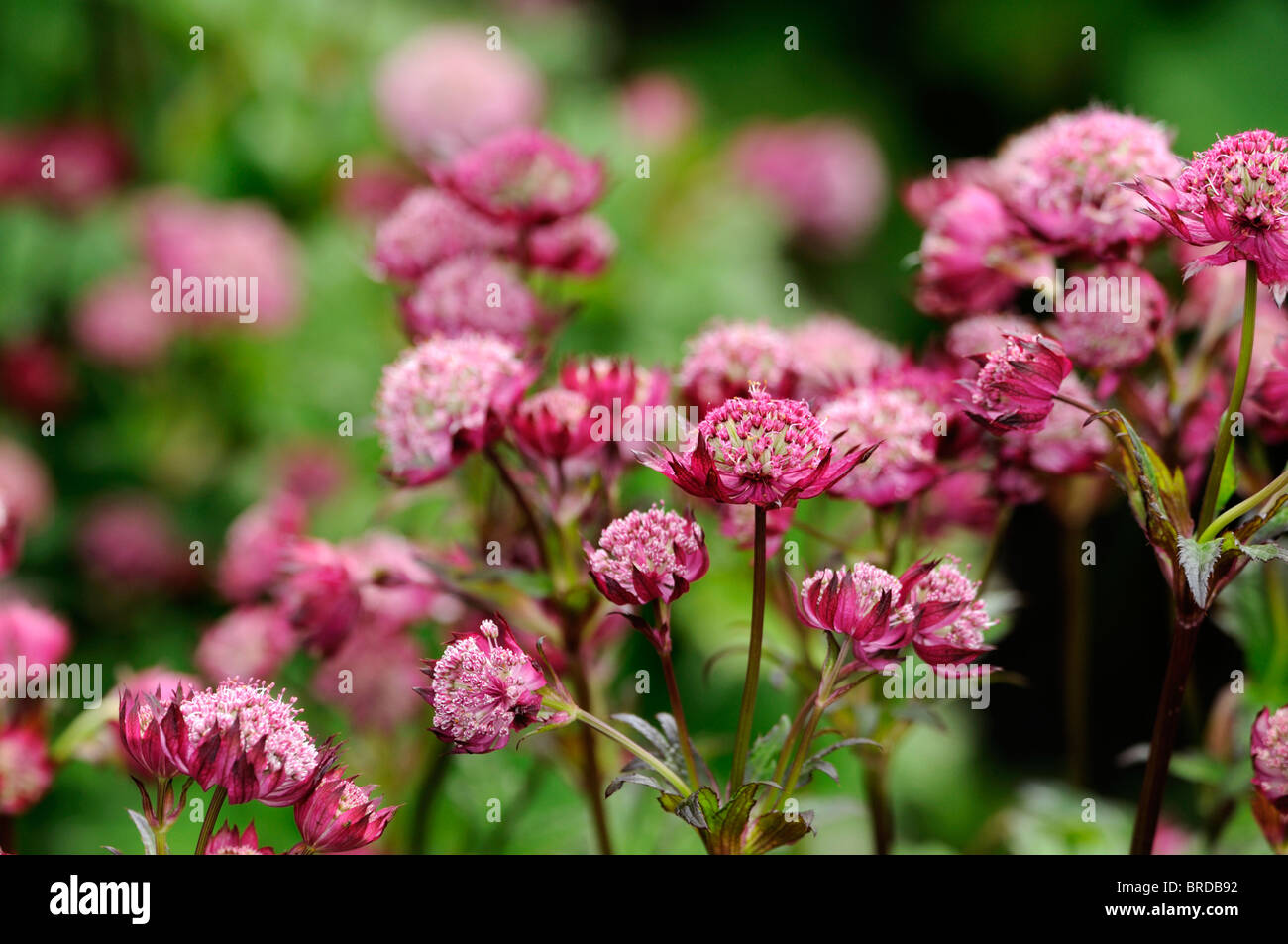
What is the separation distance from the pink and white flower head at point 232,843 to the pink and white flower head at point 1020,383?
320 mm

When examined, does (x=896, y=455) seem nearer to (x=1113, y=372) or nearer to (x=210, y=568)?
(x=1113, y=372)

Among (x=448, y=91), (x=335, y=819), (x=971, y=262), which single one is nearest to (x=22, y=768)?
(x=335, y=819)

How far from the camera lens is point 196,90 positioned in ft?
5.73

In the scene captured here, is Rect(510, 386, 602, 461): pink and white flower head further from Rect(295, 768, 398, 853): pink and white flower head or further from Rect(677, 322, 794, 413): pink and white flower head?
Rect(295, 768, 398, 853): pink and white flower head

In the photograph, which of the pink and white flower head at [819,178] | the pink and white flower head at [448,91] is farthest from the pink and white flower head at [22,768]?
the pink and white flower head at [819,178]

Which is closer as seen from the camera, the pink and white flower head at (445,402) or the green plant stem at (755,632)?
the green plant stem at (755,632)

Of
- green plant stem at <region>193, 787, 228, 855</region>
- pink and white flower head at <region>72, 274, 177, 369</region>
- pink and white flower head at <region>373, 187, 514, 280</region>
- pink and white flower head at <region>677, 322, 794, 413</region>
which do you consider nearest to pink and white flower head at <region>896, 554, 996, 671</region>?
pink and white flower head at <region>677, 322, 794, 413</region>

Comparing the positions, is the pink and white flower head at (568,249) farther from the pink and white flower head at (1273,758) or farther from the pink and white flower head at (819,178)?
the pink and white flower head at (819,178)

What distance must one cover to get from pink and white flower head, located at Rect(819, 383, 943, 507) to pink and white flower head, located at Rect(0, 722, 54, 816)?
387 mm

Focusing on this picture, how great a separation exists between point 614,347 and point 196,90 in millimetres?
780

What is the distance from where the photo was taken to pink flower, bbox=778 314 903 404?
2.04 ft

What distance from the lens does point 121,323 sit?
1444mm

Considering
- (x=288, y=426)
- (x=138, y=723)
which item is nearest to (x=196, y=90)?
(x=288, y=426)

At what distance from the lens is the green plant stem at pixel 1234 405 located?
44 cm
